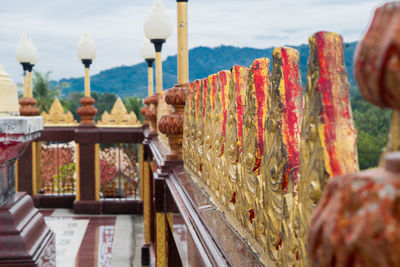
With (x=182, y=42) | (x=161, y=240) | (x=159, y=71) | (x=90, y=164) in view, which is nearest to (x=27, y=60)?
(x=90, y=164)

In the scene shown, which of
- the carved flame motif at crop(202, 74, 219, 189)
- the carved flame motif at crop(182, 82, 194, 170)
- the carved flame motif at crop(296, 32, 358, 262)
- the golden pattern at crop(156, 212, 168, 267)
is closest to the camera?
the carved flame motif at crop(296, 32, 358, 262)

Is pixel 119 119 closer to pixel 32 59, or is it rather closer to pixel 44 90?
pixel 32 59

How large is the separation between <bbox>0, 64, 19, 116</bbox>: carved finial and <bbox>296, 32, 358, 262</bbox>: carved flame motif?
9.10ft

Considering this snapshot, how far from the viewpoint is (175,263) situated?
3.05 metres

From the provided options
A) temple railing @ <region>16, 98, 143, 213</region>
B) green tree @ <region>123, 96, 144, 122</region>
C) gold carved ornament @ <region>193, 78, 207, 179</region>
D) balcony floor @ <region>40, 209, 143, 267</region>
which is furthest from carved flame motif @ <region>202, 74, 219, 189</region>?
green tree @ <region>123, 96, 144, 122</region>

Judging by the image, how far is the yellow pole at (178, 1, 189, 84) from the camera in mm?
3670

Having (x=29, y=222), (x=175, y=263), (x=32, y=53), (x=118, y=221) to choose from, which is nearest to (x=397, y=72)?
(x=175, y=263)

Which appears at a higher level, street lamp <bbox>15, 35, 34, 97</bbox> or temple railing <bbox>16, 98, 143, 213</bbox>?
street lamp <bbox>15, 35, 34, 97</bbox>

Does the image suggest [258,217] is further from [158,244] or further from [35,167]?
[35,167]

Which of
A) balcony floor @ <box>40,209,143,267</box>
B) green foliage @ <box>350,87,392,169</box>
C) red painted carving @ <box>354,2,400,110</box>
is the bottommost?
balcony floor @ <box>40,209,143,267</box>

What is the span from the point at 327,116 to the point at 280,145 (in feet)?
1.08

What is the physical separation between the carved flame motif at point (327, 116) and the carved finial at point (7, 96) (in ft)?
9.10

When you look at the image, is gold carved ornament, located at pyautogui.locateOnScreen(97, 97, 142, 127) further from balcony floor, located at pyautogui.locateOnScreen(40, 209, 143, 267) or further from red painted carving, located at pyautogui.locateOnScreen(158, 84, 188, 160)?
red painted carving, located at pyautogui.locateOnScreen(158, 84, 188, 160)

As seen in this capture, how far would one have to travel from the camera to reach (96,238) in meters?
7.56
